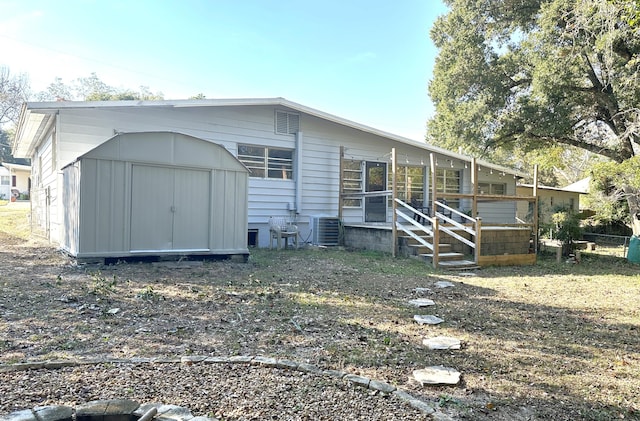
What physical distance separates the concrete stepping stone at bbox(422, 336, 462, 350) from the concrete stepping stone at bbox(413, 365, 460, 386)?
49 cm

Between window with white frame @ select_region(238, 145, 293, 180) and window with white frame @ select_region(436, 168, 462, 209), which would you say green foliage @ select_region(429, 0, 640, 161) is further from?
window with white frame @ select_region(238, 145, 293, 180)

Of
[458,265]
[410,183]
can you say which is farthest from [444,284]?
[410,183]

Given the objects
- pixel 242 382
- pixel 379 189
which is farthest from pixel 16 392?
pixel 379 189

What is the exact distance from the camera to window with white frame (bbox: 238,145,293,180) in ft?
33.4

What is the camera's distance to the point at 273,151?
10.5 meters

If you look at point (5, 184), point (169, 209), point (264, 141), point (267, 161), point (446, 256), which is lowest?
point (446, 256)

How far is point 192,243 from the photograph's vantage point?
7.21 m

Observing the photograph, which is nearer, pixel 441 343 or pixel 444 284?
pixel 441 343

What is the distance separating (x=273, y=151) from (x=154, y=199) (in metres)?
4.22

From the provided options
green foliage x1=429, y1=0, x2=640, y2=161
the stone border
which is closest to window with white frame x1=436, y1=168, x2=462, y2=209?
green foliage x1=429, y1=0, x2=640, y2=161

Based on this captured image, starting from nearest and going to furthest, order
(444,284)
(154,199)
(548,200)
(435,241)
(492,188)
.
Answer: (444,284), (154,199), (435,241), (492,188), (548,200)

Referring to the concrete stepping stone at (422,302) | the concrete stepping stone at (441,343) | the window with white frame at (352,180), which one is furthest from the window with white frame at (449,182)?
the concrete stepping stone at (441,343)

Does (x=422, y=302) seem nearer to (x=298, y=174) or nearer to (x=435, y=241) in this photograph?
(x=435, y=241)

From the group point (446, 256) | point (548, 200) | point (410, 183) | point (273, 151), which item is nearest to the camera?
point (446, 256)
